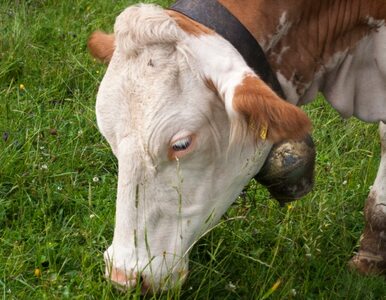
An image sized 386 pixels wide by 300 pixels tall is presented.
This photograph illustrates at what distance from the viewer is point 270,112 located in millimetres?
3084

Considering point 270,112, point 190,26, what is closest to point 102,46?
point 190,26

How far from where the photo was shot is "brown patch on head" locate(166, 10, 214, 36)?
11.0 ft

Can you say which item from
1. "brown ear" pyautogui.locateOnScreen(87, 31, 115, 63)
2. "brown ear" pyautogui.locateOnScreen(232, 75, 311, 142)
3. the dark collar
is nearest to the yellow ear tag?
"brown ear" pyautogui.locateOnScreen(232, 75, 311, 142)

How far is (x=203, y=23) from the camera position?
344cm

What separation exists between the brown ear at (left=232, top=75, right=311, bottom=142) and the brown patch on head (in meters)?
0.31

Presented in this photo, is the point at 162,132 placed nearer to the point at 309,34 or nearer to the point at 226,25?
the point at 226,25

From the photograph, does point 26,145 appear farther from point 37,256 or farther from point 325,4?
point 325,4

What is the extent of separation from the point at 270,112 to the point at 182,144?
0.37m

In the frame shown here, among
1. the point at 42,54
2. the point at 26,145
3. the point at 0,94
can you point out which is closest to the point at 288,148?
the point at 26,145

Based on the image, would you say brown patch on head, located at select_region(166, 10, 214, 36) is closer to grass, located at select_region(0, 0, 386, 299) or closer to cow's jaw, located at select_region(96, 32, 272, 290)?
cow's jaw, located at select_region(96, 32, 272, 290)

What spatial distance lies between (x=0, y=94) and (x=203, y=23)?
2.22 m

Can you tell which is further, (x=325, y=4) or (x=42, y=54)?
(x=42, y=54)

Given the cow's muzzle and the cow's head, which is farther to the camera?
the cow's muzzle

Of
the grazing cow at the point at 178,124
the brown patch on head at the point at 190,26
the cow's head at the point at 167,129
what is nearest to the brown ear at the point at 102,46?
the grazing cow at the point at 178,124
